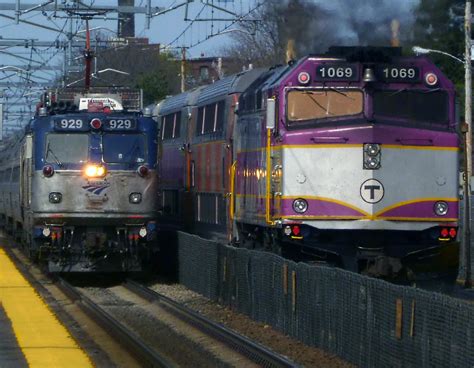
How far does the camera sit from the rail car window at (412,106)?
17.5m

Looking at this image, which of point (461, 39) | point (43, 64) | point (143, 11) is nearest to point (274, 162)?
point (143, 11)

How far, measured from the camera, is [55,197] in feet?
77.4

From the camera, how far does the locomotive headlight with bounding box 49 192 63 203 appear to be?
2359 cm

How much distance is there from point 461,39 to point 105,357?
22563 millimetres

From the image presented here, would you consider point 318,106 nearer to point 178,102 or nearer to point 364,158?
point 364,158

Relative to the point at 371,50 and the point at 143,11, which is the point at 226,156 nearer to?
the point at 371,50

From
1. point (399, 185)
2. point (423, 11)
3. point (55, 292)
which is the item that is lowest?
point (55, 292)

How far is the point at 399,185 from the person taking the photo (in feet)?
56.4

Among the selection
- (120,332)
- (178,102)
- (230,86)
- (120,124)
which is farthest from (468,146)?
(120,332)

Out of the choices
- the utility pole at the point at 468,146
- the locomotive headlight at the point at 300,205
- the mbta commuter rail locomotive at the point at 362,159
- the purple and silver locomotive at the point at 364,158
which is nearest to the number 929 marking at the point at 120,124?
the mbta commuter rail locomotive at the point at 362,159

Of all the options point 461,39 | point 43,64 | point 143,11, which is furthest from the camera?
point 43,64

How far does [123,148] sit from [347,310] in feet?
35.2

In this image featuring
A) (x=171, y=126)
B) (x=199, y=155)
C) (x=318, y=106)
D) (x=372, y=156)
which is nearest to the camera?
(x=372, y=156)

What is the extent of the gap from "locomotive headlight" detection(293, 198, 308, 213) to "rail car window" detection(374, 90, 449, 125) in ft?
5.33
